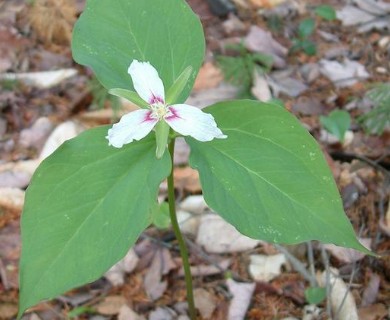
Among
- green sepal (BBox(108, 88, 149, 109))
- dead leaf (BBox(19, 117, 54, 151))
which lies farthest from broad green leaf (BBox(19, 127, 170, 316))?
dead leaf (BBox(19, 117, 54, 151))

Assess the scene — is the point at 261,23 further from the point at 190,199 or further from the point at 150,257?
the point at 150,257

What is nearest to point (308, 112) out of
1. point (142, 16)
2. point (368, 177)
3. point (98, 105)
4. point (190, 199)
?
point (368, 177)

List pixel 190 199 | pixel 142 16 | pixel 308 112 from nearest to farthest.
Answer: pixel 142 16 → pixel 190 199 → pixel 308 112

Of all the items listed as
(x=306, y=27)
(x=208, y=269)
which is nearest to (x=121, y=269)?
(x=208, y=269)

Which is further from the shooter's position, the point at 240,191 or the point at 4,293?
the point at 4,293

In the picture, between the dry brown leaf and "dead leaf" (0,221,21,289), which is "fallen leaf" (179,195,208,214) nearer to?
"dead leaf" (0,221,21,289)

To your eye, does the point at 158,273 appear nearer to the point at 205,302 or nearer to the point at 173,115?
the point at 205,302
